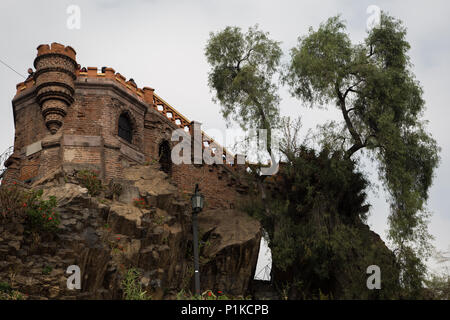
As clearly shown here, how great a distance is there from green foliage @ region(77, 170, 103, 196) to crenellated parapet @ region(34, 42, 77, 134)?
3.20 meters

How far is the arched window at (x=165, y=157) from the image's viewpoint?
84.7ft

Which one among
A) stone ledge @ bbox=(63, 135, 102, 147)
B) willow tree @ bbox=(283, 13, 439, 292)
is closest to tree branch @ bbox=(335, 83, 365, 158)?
willow tree @ bbox=(283, 13, 439, 292)

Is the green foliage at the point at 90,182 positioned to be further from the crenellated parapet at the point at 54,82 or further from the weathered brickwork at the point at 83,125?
the crenellated parapet at the point at 54,82

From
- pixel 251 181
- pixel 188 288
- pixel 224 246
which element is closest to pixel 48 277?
pixel 188 288

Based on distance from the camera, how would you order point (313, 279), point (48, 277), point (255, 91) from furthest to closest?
point (255, 91) < point (313, 279) < point (48, 277)

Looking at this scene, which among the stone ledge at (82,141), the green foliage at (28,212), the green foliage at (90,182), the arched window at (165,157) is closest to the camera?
the green foliage at (28,212)

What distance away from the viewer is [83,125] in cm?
2302

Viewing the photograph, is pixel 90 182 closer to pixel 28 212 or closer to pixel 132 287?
pixel 28 212

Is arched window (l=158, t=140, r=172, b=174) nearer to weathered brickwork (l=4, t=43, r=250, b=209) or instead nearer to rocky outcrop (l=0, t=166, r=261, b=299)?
weathered brickwork (l=4, t=43, r=250, b=209)

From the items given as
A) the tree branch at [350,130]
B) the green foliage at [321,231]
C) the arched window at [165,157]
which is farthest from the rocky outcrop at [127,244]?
the tree branch at [350,130]
